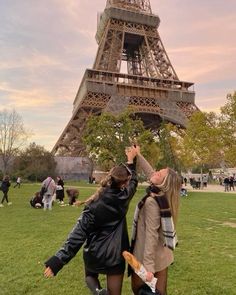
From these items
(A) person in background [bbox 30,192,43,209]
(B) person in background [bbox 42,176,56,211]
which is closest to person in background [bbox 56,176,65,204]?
(A) person in background [bbox 30,192,43,209]

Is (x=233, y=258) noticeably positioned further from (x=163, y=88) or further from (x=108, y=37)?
(x=108, y=37)

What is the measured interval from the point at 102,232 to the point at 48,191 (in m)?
12.9

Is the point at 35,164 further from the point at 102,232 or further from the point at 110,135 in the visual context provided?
the point at 102,232

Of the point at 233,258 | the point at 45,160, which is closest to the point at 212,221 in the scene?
the point at 233,258

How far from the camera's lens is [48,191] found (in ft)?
52.0

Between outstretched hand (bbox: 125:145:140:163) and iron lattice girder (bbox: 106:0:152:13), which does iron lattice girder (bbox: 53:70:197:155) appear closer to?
iron lattice girder (bbox: 106:0:152:13)

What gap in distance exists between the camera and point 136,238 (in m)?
3.46

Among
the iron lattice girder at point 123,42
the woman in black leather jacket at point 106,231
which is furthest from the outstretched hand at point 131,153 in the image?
the iron lattice girder at point 123,42

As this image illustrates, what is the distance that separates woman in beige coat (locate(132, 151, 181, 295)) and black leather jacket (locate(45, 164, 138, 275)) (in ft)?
0.62

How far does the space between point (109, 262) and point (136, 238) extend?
1.17 ft

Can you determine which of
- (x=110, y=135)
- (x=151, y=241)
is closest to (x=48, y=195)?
(x=151, y=241)

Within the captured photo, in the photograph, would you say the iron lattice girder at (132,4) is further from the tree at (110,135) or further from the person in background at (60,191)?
the person in background at (60,191)

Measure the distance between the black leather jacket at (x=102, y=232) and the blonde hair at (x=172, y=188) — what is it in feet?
1.28

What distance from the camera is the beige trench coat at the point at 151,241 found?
3.25 m
